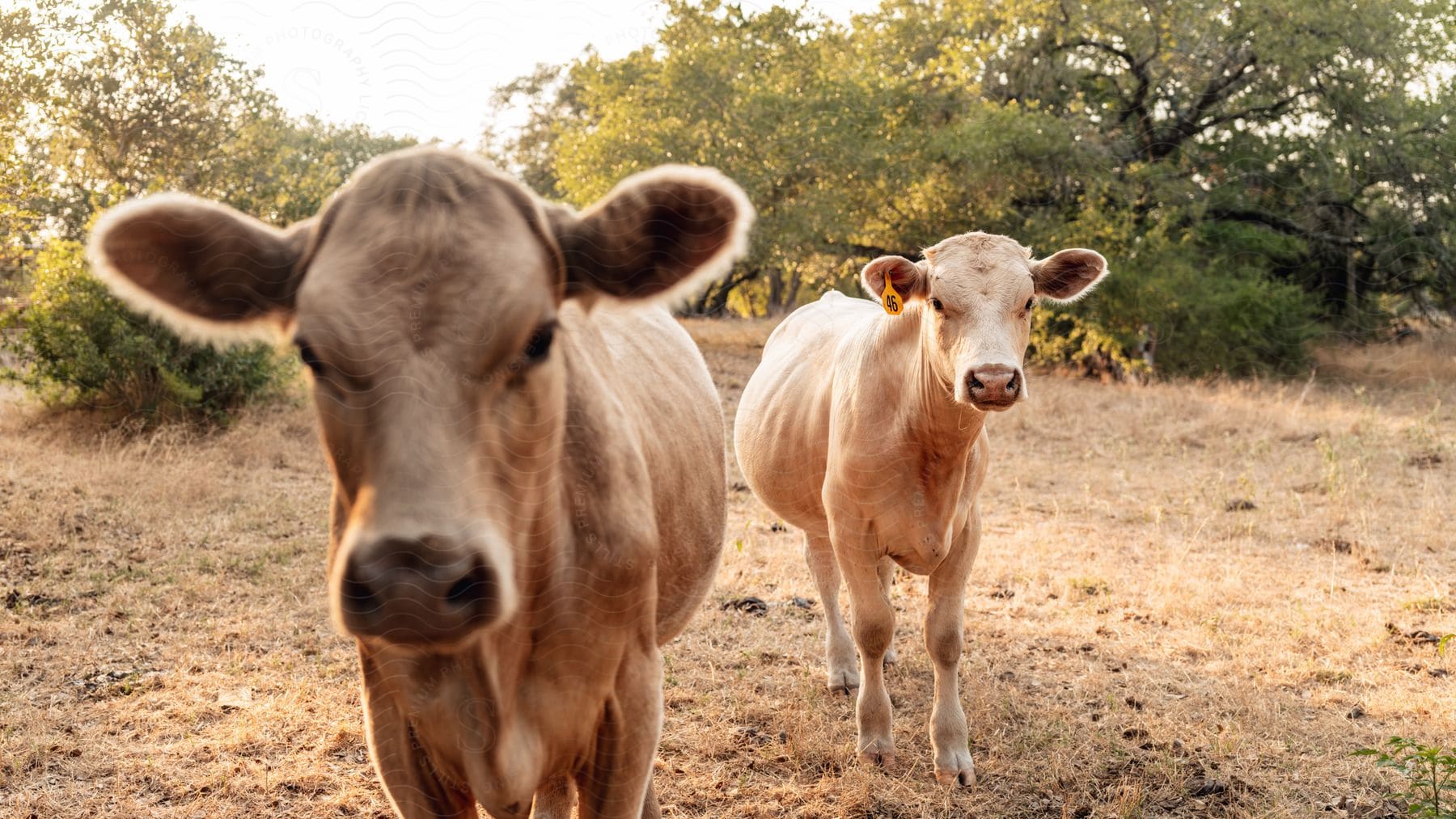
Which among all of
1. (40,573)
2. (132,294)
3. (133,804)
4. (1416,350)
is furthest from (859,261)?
(132,294)

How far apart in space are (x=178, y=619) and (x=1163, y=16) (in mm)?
17672

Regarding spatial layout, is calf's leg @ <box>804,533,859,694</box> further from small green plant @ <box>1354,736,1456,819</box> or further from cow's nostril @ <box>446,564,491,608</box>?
cow's nostril @ <box>446,564,491,608</box>

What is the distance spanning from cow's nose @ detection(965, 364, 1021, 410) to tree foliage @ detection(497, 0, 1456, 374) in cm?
1126

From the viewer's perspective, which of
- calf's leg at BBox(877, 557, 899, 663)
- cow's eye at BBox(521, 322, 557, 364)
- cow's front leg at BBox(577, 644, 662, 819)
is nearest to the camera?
cow's eye at BBox(521, 322, 557, 364)

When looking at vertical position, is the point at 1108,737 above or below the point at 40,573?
below

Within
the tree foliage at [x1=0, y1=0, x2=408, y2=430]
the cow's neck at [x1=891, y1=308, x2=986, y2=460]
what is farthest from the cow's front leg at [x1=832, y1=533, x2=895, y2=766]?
the tree foliage at [x1=0, y1=0, x2=408, y2=430]

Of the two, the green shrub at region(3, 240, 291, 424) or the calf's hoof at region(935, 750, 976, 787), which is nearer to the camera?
the calf's hoof at region(935, 750, 976, 787)

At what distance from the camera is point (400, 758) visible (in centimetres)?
232

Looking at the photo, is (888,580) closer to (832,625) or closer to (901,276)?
(832,625)

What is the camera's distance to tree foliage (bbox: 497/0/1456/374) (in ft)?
53.9

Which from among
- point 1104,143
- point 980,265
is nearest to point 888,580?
point 980,265

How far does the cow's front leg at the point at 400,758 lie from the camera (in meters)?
2.30

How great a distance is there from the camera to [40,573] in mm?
6621

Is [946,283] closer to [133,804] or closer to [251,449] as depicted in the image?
[133,804]
